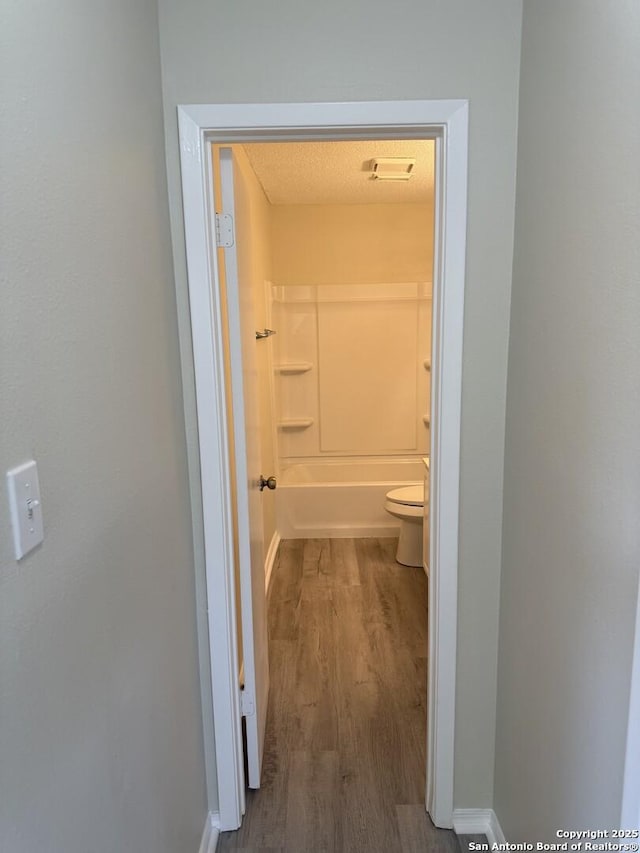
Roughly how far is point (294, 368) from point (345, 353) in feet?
1.42

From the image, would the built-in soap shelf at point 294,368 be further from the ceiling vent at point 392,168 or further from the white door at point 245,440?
the white door at point 245,440

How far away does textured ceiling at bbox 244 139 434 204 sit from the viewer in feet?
9.53

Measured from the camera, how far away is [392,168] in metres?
3.30

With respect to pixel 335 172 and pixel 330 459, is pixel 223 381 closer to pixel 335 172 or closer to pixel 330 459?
pixel 335 172

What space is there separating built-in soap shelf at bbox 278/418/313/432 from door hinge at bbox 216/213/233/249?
3.00 m

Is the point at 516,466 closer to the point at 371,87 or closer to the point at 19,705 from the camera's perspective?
the point at 371,87

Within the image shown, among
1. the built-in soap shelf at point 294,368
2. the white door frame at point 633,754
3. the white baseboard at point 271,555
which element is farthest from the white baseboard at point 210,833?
the built-in soap shelf at point 294,368

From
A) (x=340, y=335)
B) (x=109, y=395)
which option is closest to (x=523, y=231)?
(x=109, y=395)

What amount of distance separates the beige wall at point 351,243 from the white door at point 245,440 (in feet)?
8.32

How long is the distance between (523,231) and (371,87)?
1.76 ft

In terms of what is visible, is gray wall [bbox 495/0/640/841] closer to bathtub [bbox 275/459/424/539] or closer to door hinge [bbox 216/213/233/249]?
door hinge [bbox 216/213/233/249]

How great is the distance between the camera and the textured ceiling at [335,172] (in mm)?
2906

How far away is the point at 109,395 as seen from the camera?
41.5 inches

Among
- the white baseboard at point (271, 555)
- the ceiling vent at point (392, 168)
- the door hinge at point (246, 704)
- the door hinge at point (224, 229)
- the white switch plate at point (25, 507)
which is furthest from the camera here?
the white baseboard at point (271, 555)
